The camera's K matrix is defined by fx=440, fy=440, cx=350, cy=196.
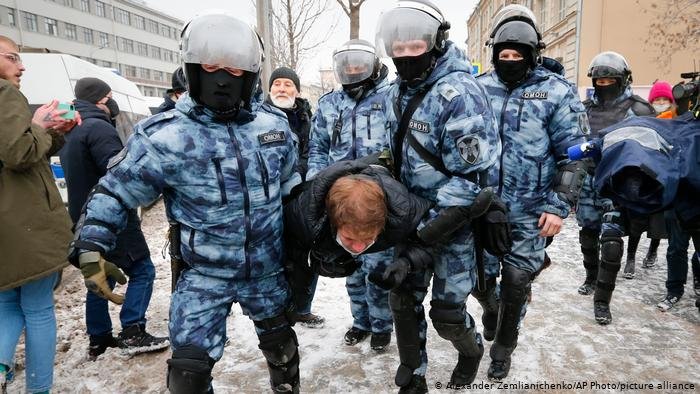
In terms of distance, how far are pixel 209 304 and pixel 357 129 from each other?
1.83 meters

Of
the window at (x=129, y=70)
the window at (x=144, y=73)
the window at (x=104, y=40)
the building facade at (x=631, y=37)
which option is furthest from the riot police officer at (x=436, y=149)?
the window at (x=144, y=73)

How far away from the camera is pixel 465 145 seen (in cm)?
210

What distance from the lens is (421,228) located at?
2.11 metres

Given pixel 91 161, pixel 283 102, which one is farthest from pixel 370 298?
pixel 91 161

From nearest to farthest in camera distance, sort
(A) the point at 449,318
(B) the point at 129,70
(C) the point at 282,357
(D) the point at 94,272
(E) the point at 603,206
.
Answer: (D) the point at 94,272 < (C) the point at 282,357 < (A) the point at 449,318 < (E) the point at 603,206 < (B) the point at 129,70

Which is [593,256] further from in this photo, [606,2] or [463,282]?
[606,2]

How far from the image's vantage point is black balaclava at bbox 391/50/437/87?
7.35 feet

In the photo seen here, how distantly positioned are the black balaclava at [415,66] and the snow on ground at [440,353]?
1.84 meters

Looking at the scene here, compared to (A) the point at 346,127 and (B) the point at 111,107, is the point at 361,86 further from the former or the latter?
(B) the point at 111,107

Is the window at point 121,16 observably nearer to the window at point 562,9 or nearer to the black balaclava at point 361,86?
the window at point 562,9

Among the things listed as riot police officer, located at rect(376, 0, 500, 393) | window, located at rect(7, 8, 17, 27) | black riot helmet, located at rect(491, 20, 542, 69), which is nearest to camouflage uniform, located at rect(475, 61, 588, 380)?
black riot helmet, located at rect(491, 20, 542, 69)

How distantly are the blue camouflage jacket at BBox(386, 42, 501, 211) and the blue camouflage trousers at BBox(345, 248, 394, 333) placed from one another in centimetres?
51

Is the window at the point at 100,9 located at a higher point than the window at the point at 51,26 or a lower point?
higher

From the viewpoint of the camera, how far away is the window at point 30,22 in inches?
1367
